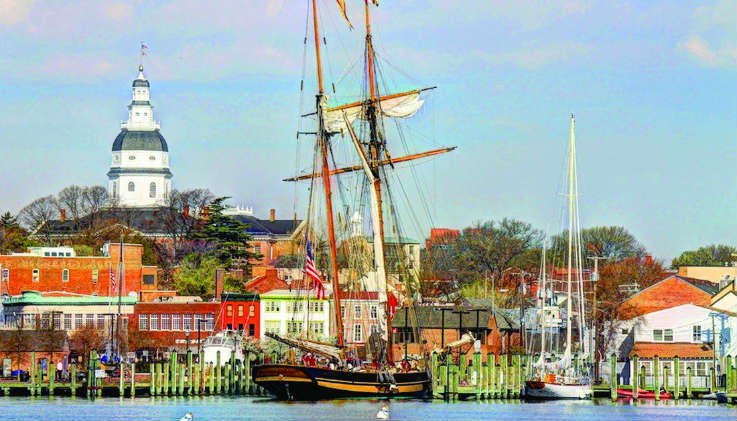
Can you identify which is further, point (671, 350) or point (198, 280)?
point (198, 280)

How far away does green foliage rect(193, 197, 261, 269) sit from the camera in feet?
605

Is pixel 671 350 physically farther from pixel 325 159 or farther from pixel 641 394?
pixel 325 159

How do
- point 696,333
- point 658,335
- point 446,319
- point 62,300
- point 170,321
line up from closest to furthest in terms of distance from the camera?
point 696,333, point 658,335, point 446,319, point 170,321, point 62,300

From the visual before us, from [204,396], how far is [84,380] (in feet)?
23.9

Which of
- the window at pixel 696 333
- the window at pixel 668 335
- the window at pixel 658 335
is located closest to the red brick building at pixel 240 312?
the window at pixel 658 335

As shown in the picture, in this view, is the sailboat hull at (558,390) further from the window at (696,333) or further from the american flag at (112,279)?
the american flag at (112,279)

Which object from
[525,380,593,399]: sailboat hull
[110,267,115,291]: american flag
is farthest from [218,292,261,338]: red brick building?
[525,380,593,399]: sailboat hull

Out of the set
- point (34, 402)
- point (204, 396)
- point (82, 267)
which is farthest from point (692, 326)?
point (82, 267)

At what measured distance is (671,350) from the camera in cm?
11894

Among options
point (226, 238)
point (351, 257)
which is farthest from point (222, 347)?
point (226, 238)

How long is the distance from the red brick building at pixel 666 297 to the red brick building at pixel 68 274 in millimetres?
53707

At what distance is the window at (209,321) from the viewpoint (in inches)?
5763

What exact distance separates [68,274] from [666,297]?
62.5 m

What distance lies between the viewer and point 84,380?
103 metres
